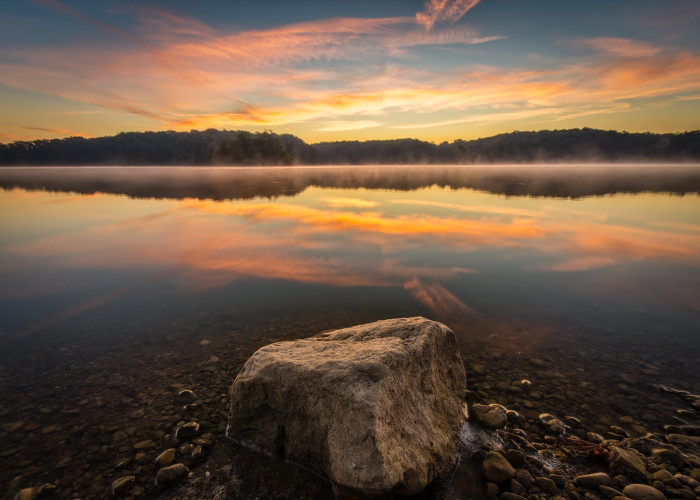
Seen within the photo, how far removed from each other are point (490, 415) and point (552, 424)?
91 centimetres

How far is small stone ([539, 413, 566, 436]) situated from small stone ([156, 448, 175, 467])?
5.45 meters

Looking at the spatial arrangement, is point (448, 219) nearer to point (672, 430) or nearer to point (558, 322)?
point (558, 322)

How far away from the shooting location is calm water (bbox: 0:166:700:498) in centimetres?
552

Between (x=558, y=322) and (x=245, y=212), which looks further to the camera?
(x=245, y=212)

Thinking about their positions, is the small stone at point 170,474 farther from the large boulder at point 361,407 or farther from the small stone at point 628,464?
the small stone at point 628,464

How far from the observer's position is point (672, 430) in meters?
5.16

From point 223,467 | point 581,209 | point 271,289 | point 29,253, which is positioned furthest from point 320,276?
point 581,209

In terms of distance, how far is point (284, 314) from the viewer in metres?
9.22

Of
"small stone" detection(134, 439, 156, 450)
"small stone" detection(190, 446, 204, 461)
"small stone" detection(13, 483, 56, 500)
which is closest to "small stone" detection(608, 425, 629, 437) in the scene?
"small stone" detection(190, 446, 204, 461)

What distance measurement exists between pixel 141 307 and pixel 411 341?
8.09 meters

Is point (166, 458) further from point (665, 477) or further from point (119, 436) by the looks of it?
point (665, 477)

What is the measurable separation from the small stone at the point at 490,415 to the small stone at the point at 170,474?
13.9 ft

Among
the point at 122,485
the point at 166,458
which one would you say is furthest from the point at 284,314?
the point at 122,485

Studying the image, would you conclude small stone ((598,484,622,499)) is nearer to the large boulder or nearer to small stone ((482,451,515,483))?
small stone ((482,451,515,483))
